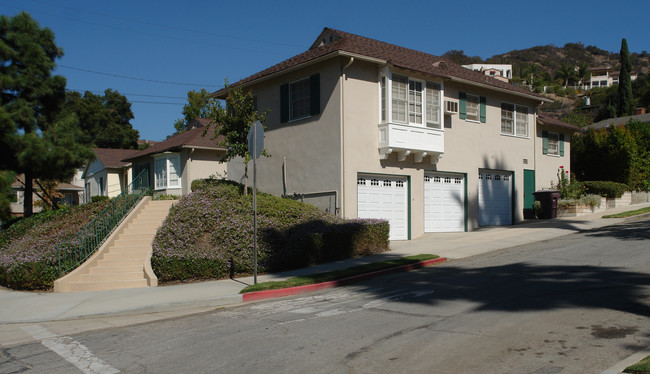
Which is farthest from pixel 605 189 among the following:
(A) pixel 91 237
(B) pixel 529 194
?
(A) pixel 91 237

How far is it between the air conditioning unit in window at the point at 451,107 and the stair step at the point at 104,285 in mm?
12977

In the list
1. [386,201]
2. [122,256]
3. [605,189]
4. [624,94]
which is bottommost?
[122,256]

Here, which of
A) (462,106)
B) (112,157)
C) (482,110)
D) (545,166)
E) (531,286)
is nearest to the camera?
(531,286)

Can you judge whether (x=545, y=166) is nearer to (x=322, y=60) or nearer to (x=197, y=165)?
(x=322, y=60)

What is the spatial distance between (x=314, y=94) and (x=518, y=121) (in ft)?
35.9

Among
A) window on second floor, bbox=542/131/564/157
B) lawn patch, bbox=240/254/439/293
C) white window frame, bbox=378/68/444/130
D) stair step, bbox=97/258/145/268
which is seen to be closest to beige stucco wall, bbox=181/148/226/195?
white window frame, bbox=378/68/444/130

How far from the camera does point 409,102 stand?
18.8m

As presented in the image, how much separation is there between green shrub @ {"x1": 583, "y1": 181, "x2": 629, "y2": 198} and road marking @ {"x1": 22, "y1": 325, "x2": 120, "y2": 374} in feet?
83.2

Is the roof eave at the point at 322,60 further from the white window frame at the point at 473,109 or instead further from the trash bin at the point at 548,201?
the trash bin at the point at 548,201

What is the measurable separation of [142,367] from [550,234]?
15.5 m

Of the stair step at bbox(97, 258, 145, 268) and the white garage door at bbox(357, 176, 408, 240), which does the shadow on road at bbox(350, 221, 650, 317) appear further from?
the stair step at bbox(97, 258, 145, 268)

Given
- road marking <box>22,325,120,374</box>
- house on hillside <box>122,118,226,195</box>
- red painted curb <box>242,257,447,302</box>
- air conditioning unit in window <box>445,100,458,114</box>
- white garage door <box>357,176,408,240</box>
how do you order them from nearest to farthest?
road marking <box>22,325,120,374</box>, red painted curb <box>242,257,447,302</box>, white garage door <box>357,176,408,240</box>, air conditioning unit in window <box>445,100,458,114</box>, house on hillside <box>122,118,226,195</box>

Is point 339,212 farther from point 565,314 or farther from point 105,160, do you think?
point 105,160

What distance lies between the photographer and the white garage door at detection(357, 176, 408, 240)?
59.8ft
